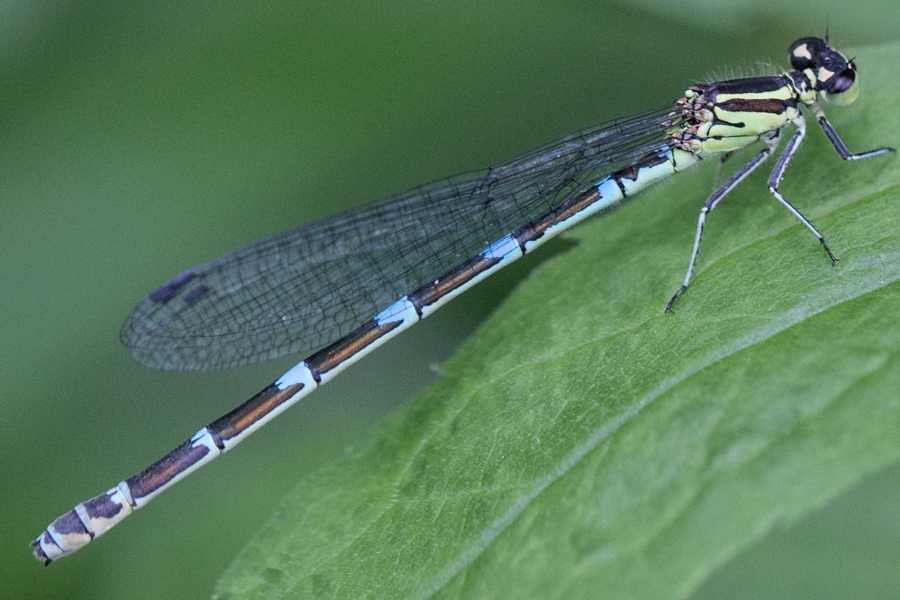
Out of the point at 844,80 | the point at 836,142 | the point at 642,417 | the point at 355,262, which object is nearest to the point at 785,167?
the point at 836,142

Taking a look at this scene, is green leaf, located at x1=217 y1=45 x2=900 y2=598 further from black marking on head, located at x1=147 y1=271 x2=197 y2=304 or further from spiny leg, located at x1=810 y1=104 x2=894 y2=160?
black marking on head, located at x1=147 y1=271 x2=197 y2=304

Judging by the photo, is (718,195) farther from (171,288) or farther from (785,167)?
(171,288)

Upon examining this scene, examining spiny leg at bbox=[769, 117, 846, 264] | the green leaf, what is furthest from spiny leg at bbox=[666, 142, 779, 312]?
spiny leg at bbox=[769, 117, 846, 264]

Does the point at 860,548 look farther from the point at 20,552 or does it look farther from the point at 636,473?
the point at 20,552

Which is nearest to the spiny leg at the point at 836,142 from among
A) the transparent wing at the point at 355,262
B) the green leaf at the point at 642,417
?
the green leaf at the point at 642,417

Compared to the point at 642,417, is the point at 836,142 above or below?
above

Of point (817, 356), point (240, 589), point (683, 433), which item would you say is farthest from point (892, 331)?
point (240, 589)
